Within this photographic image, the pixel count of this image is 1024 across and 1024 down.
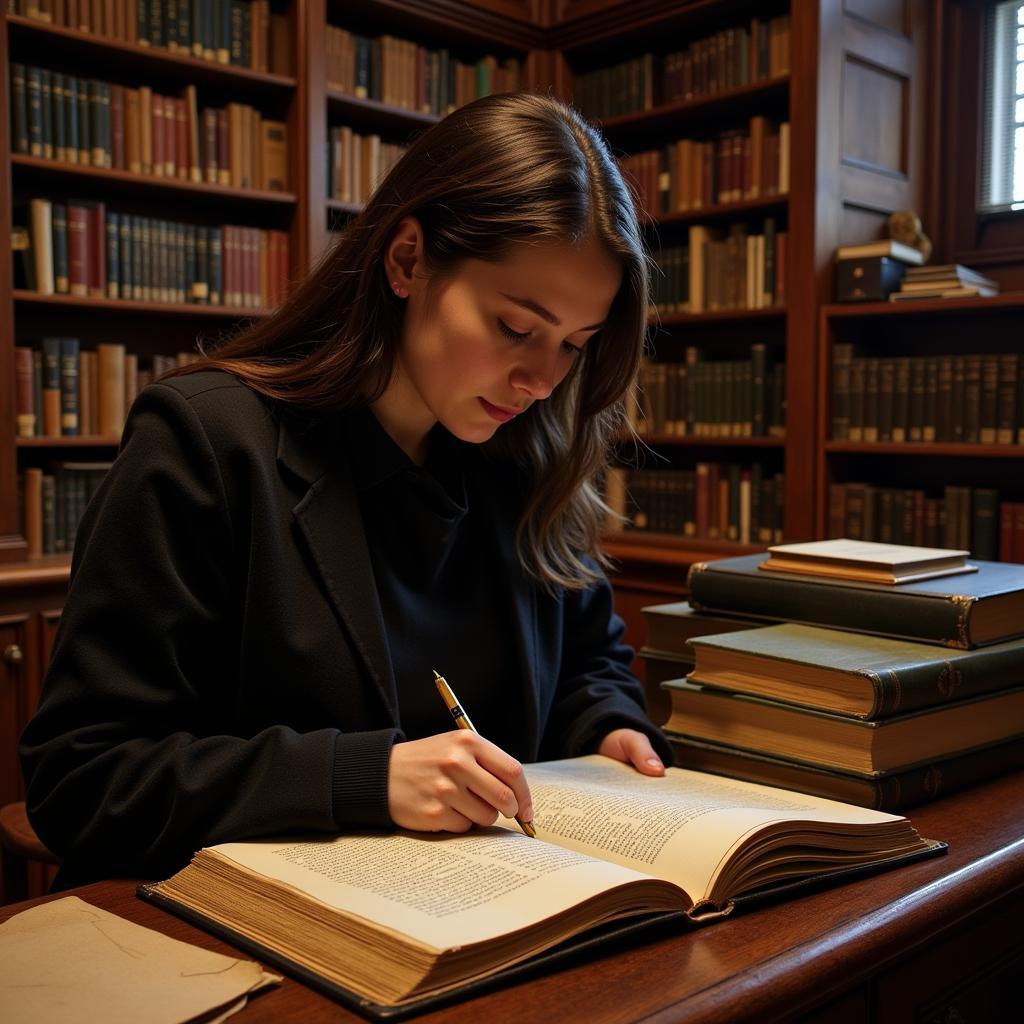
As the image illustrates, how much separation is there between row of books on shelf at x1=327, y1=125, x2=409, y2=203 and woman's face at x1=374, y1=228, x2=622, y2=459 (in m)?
2.49

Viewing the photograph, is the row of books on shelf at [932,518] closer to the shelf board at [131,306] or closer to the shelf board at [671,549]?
the shelf board at [671,549]

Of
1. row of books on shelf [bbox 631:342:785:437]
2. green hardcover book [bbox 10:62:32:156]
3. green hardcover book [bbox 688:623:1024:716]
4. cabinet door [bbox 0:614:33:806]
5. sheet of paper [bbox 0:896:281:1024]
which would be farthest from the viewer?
row of books on shelf [bbox 631:342:785:437]

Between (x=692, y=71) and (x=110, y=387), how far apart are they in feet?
6.81

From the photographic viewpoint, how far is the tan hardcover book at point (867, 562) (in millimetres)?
1285

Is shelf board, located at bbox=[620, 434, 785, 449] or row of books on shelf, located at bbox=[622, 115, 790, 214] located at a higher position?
row of books on shelf, located at bbox=[622, 115, 790, 214]

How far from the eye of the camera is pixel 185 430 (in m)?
1.11

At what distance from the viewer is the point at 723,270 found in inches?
145

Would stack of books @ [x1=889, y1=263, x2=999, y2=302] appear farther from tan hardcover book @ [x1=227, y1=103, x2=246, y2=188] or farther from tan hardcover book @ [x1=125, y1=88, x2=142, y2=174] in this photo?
tan hardcover book @ [x1=125, y1=88, x2=142, y2=174]

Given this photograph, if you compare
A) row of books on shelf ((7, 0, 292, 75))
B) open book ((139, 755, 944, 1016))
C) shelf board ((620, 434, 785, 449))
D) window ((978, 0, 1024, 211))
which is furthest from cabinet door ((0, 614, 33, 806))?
window ((978, 0, 1024, 211))

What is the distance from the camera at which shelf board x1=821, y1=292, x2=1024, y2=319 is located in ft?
9.84

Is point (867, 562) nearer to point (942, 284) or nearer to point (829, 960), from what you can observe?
point (829, 960)

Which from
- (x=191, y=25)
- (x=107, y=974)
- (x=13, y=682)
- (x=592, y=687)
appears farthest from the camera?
(x=191, y=25)

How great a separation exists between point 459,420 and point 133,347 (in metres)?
2.51

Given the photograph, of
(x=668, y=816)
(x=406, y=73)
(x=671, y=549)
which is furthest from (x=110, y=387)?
(x=668, y=816)
